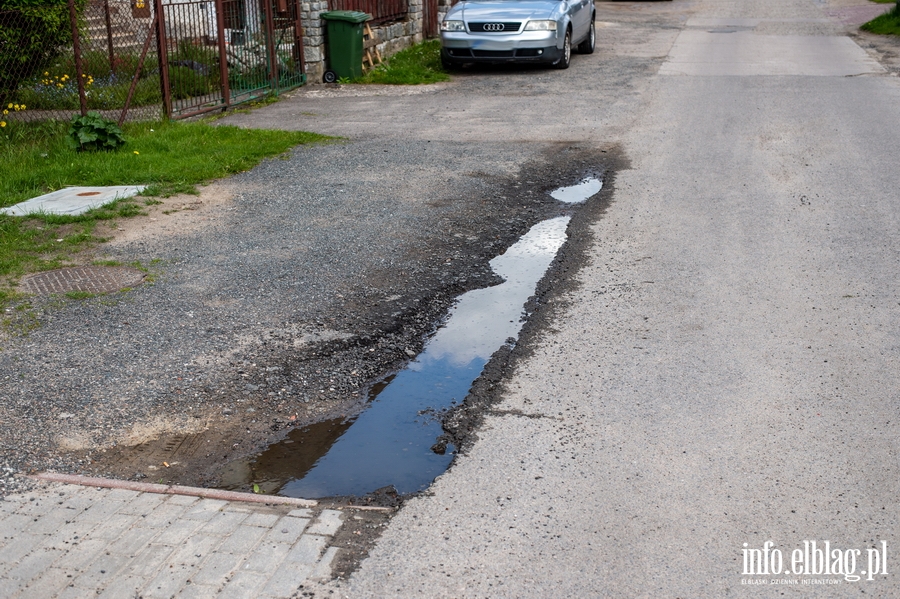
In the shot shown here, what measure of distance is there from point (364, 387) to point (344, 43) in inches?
499

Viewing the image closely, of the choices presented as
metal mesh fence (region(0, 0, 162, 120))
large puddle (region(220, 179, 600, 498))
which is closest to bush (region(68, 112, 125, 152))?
metal mesh fence (region(0, 0, 162, 120))

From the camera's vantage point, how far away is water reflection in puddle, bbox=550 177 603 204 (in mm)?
8875

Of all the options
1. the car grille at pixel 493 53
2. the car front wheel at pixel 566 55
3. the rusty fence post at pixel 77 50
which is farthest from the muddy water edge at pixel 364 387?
the car front wheel at pixel 566 55

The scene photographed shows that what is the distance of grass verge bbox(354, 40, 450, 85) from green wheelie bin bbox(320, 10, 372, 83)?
12.7 inches

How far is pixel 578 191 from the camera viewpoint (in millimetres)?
9172

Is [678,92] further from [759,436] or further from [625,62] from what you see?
[759,436]

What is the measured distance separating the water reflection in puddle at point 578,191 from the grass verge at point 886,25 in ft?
54.1

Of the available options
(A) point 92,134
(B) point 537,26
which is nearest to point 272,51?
(B) point 537,26

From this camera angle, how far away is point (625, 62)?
18781 mm

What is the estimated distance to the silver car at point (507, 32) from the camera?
17.1m

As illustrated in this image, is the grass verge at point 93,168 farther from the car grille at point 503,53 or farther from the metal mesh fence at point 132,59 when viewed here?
the car grille at point 503,53

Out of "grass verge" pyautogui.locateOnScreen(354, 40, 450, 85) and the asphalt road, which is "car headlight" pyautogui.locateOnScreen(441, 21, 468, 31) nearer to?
"grass verge" pyautogui.locateOnScreen(354, 40, 450, 85)

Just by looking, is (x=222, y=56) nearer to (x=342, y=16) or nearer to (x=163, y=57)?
(x=163, y=57)

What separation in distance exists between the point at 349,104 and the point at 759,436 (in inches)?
442
